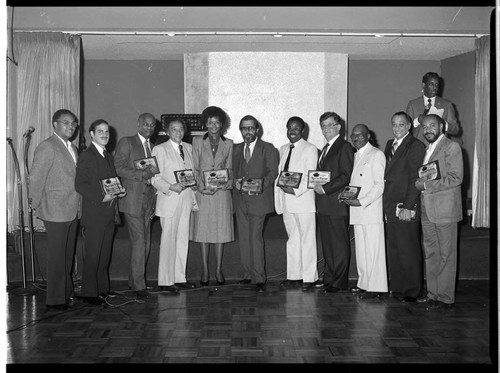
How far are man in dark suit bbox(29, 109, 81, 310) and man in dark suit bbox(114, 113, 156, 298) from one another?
51cm

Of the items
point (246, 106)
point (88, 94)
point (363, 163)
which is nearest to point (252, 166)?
point (363, 163)

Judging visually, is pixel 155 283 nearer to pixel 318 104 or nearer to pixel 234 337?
pixel 234 337

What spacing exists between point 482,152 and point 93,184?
470cm

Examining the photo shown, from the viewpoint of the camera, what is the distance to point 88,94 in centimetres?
1129

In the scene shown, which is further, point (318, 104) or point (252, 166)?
point (318, 104)

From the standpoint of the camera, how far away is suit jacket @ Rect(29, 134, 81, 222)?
17.1 feet

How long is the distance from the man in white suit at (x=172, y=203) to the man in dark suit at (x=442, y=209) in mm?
2072

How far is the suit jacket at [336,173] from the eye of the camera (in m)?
5.90

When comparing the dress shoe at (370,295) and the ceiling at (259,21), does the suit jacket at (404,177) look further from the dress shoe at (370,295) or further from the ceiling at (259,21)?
the ceiling at (259,21)

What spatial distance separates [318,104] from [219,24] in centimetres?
324

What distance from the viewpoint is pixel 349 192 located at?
5730 millimetres

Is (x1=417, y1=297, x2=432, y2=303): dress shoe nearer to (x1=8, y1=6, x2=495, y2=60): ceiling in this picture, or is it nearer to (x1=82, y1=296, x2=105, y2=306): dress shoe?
(x1=82, y1=296, x2=105, y2=306): dress shoe

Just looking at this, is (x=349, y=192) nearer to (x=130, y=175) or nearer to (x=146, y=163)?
(x=146, y=163)

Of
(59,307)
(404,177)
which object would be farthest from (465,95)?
(59,307)
